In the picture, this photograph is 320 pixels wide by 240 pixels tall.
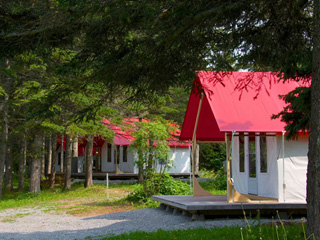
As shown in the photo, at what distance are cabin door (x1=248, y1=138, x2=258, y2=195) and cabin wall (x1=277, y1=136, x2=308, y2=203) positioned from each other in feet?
4.67

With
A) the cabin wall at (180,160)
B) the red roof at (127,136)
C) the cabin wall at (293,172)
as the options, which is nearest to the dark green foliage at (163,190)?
the cabin wall at (293,172)

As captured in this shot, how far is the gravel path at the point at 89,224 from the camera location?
10734mm

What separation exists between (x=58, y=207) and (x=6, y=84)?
5.45 m

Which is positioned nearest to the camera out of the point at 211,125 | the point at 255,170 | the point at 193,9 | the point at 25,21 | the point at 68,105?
the point at 193,9

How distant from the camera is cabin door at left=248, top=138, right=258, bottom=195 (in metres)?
13.9

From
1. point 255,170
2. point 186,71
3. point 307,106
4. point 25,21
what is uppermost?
point 25,21

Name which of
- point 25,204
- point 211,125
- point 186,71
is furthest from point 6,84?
point 186,71

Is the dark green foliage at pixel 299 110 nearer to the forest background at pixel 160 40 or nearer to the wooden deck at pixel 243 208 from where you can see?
the forest background at pixel 160 40

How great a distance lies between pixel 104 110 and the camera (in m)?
18.8

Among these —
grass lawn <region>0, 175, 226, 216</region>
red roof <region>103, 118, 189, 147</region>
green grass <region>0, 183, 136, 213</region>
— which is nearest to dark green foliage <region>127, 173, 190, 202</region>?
grass lawn <region>0, 175, 226, 216</region>

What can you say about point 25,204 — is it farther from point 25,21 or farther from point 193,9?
point 193,9

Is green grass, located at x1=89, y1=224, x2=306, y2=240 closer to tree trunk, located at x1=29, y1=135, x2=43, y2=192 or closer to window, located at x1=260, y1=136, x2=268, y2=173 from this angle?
window, located at x1=260, y1=136, x2=268, y2=173

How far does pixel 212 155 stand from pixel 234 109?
1059 inches

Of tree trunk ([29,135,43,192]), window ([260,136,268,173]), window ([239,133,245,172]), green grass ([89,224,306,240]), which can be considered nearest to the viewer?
green grass ([89,224,306,240])
